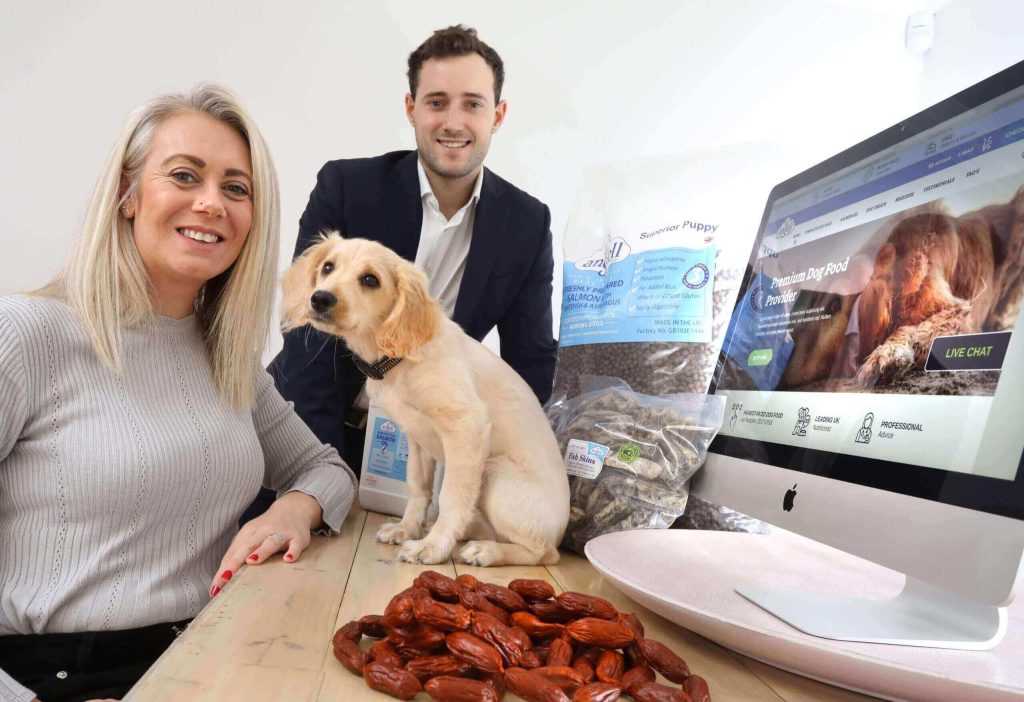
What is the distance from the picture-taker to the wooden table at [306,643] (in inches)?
21.6

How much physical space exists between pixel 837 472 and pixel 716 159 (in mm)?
635

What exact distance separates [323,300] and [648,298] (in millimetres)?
522

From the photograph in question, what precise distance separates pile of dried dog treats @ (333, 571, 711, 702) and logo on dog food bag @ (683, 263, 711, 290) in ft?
1.95

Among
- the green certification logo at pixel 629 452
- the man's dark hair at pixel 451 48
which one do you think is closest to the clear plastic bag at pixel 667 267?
the green certification logo at pixel 629 452

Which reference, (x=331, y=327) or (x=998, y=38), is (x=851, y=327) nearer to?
(x=331, y=327)

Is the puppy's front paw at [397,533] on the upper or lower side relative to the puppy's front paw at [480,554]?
lower

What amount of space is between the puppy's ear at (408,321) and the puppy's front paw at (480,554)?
1.04 ft

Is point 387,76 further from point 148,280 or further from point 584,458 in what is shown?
point 584,458

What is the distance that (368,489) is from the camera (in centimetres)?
141

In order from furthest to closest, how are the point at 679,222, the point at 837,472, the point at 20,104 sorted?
the point at 20,104 → the point at 679,222 → the point at 837,472

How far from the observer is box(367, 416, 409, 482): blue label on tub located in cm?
138

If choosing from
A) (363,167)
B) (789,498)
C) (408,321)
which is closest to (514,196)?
(363,167)

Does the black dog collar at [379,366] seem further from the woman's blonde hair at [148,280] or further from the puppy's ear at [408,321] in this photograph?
the woman's blonde hair at [148,280]

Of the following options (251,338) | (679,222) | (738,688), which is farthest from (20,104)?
(738,688)
